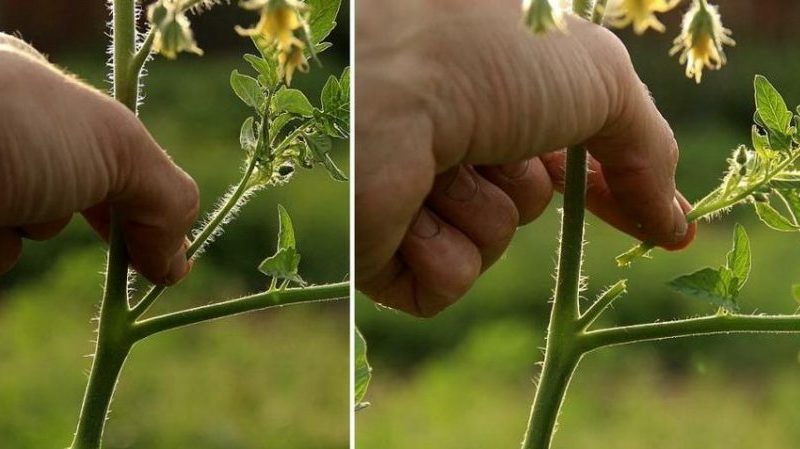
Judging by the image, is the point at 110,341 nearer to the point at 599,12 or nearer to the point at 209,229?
the point at 209,229

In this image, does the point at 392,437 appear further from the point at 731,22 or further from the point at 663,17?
the point at 731,22

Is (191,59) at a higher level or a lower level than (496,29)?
lower

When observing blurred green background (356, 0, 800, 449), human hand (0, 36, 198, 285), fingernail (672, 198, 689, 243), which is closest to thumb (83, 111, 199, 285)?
human hand (0, 36, 198, 285)

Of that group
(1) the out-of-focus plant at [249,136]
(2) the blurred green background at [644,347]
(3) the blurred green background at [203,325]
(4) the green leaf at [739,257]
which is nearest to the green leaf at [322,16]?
(1) the out-of-focus plant at [249,136]

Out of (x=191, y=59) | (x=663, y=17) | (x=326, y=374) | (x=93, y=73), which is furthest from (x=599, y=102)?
(x=191, y=59)

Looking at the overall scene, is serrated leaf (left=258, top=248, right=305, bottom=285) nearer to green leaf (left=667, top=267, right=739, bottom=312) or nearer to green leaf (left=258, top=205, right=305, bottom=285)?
green leaf (left=258, top=205, right=305, bottom=285)

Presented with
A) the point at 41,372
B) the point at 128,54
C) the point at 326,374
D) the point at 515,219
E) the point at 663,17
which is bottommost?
the point at 326,374

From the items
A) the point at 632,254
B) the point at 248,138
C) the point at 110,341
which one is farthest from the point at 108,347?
the point at 632,254
